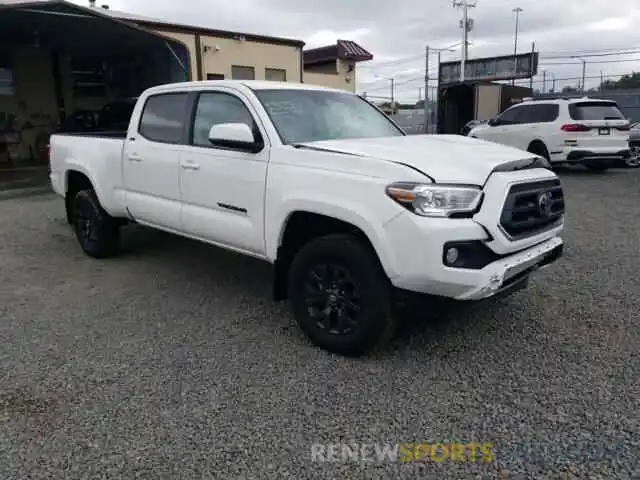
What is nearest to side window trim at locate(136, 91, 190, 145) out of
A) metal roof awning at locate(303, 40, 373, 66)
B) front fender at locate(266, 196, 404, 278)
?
front fender at locate(266, 196, 404, 278)

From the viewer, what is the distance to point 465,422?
2912 mm

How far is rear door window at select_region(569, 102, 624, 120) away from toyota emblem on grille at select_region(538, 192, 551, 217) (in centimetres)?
1001

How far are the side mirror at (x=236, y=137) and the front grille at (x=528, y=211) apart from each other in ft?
5.76

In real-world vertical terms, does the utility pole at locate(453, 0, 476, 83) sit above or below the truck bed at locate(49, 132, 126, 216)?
above

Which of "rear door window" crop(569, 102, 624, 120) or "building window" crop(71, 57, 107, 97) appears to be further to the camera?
"building window" crop(71, 57, 107, 97)

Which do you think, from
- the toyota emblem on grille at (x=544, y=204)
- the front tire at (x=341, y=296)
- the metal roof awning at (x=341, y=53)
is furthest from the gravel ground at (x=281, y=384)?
the metal roof awning at (x=341, y=53)

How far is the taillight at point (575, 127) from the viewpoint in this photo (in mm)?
12258

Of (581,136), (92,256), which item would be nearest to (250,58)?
(581,136)

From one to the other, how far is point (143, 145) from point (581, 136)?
1043cm

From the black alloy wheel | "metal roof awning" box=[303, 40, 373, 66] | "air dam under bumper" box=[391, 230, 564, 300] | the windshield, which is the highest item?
"metal roof awning" box=[303, 40, 373, 66]

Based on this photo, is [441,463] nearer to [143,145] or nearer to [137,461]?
[137,461]

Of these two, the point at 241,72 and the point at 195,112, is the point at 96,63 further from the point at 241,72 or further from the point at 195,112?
the point at 195,112

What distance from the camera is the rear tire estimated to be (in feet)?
19.6

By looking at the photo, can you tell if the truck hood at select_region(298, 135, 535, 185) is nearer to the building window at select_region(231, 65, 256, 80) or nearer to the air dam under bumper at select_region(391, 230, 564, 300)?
the air dam under bumper at select_region(391, 230, 564, 300)
